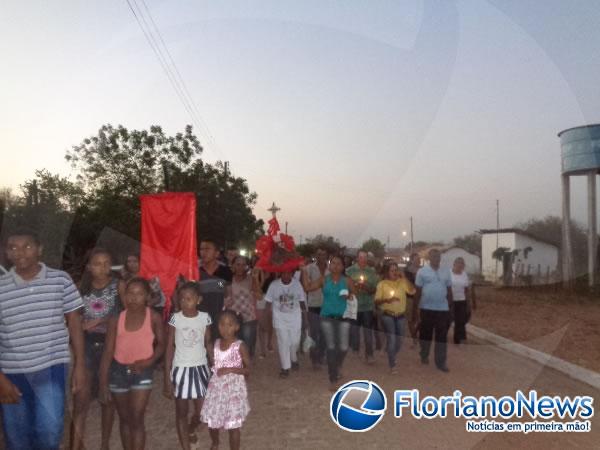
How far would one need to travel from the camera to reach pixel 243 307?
7.14 meters

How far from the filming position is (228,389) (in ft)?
13.8

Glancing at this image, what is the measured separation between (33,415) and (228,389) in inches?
55.7

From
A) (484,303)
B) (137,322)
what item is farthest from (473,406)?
(484,303)

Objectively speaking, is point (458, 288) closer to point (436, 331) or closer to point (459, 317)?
point (459, 317)

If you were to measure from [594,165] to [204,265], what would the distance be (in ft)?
59.6

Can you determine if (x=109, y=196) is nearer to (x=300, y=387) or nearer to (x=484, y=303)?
(x=484, y=303)

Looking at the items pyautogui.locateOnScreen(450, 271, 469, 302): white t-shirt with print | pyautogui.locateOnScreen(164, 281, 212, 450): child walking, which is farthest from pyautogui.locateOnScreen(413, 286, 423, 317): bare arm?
pyautogui.locateOnScreen(164, 281, 212, 450): child walking

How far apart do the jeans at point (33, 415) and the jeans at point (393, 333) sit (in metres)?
4.76

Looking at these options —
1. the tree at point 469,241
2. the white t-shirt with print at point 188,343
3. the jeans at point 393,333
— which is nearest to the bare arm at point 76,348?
the white t-shirt with print at point 188,343

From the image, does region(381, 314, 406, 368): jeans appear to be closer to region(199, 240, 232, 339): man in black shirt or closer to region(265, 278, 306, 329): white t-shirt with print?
region(265, 278, 306, 329): white t-shirt with print

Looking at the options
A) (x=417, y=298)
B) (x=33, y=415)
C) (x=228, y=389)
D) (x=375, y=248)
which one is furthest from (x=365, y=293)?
(x=375, y=248)

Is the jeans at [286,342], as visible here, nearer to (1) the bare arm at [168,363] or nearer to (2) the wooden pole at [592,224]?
(1) the bare arm at [168,363]

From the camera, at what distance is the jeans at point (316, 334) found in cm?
767

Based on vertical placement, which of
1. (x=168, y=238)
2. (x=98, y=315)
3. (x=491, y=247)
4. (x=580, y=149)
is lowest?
(x=491, y=247)
